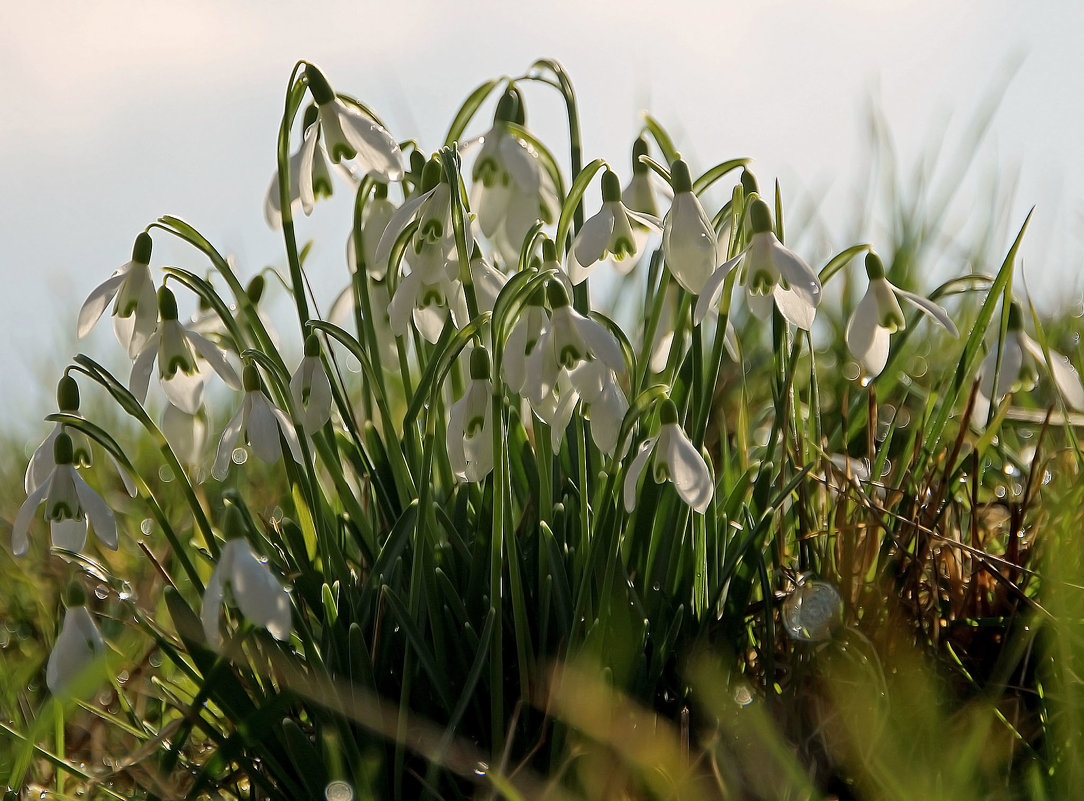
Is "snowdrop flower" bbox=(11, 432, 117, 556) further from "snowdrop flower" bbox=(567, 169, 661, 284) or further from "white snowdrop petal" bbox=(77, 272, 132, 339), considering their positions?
"snowdrop flower" bbox=(567, 169, 661, 284)

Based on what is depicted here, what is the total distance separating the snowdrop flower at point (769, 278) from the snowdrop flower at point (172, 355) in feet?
1.82

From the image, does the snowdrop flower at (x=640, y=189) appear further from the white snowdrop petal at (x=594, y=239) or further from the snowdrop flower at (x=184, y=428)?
the snowdrop flower at (x=184, y=428)

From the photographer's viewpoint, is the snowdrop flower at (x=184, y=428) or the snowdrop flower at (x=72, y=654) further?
the snowdrop flower at (x=184, y=428)

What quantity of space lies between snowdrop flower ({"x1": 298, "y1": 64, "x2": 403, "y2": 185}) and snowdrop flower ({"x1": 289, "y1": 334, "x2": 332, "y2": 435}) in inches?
9.8

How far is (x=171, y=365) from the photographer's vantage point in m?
1.21

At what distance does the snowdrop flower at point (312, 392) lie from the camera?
123cm

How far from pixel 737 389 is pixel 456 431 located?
1.58 meters

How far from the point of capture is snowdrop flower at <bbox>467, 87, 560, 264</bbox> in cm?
131

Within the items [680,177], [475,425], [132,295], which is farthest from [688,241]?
[132,295]

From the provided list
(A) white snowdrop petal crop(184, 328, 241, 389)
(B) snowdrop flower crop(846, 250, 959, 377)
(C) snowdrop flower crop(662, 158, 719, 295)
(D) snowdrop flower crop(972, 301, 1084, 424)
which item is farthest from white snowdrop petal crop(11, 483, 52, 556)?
(D) snowdrop flower crop(972, 301, 1084, 424)


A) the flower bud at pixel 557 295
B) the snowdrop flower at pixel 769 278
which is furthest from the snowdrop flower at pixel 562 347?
the snowdrop flower at pixel 769 278

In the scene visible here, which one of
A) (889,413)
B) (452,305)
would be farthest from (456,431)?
(889,413)

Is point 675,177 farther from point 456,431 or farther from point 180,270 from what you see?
point 180,270

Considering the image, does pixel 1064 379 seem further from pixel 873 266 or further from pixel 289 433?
pixel 289 433
